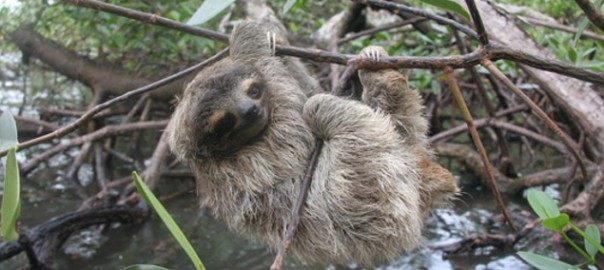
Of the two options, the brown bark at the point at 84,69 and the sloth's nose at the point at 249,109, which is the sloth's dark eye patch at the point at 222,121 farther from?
the brown bark at the point at 84,69

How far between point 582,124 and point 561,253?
119cm

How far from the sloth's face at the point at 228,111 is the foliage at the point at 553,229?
1379mm

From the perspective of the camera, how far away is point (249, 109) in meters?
2.50

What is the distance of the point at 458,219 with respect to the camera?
504 centimetres

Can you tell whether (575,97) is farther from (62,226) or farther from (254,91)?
(62,226)

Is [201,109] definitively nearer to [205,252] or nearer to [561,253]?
[205,252]

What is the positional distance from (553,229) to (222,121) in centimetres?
156

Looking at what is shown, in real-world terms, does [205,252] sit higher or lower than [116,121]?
higher

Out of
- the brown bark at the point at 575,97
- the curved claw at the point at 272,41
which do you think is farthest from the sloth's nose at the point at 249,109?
the brown bark at the point at 575,97

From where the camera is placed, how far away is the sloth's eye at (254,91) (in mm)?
2666

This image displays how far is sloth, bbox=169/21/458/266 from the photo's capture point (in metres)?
2.59

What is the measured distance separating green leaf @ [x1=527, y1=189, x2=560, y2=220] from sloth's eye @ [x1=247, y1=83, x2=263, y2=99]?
4.77 ft

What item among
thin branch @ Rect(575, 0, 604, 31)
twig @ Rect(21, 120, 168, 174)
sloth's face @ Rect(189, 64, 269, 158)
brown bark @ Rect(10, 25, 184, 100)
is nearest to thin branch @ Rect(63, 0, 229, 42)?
sloth's face @ Rect(189, 64, 269, 158)

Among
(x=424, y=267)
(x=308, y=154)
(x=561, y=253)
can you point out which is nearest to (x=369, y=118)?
(x=308, y=154)
